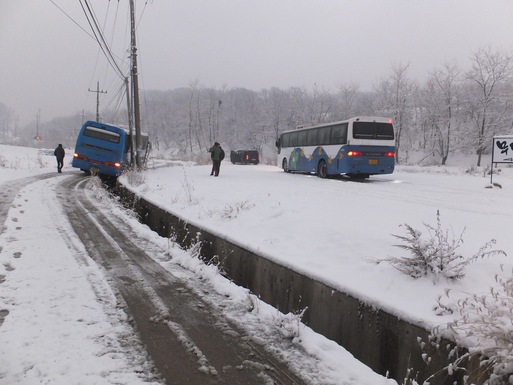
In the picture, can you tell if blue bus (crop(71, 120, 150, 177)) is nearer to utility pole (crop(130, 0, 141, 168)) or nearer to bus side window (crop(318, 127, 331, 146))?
utility pole (crop(130, 0, 141, 168))

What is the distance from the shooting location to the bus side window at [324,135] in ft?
59.3

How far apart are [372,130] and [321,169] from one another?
3.34 meters

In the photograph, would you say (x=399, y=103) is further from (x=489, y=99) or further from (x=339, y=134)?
(x=339, y=134)

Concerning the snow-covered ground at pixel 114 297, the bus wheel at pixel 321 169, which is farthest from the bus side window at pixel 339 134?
the snow-covered ground at pixel 114 297

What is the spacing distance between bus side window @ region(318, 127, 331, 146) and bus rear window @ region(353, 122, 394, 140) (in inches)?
74.6

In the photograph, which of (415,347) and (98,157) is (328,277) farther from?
(98,157)

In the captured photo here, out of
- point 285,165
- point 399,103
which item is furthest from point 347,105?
point 285,165

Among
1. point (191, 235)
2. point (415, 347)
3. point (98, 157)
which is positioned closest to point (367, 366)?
point (415, 347)

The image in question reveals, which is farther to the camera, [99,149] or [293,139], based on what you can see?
[293,139]

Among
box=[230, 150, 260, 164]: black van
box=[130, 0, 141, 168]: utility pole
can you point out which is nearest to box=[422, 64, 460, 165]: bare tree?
box=[230, 150, 260, 164]: black van

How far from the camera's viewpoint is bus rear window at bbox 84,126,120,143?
1950cm

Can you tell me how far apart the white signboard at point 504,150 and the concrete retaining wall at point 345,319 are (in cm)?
1131

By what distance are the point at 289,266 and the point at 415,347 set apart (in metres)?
1.75

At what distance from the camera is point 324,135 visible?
1850 centimetres
